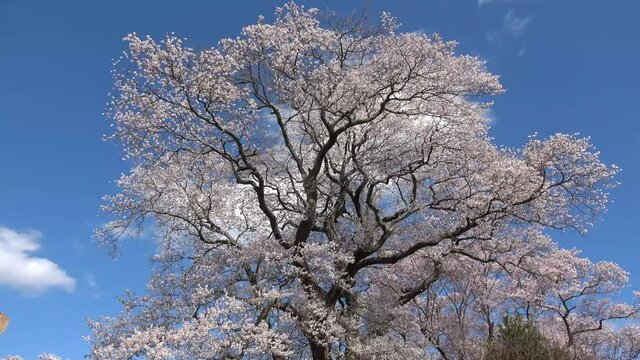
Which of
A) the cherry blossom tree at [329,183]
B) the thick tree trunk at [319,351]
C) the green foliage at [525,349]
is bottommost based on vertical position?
the green foliage at [525,349]

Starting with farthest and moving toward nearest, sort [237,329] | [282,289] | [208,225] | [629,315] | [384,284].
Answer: [629,315] → [384,284] → [208,225] → [282,289] → [237,329]

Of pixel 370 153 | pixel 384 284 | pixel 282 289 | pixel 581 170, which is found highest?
pixel 370 153

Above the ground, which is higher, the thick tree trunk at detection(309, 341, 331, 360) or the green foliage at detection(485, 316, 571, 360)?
the thick tree trunk at detection(309, 341, 331, 360)

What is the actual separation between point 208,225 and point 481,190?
8698 mm

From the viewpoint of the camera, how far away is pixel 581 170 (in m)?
18.7

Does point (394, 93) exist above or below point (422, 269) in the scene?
above

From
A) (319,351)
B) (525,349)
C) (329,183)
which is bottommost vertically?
(525,349)

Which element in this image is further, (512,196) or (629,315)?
(629,315)

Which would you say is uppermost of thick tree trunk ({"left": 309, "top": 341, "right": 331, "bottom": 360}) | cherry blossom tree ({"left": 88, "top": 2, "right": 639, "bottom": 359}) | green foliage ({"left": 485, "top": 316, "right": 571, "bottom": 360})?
cherry blossom tree ({"left": 88, "top": 2, "right": 639, "bottom": 359})

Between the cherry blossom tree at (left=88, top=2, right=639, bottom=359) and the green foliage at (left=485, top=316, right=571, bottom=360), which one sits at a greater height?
the cherry blossom tree at (left=88, top=2, right=639, bottom=359)

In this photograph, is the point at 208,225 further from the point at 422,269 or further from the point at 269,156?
the point at 422,269

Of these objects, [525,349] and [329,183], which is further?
[329,183]

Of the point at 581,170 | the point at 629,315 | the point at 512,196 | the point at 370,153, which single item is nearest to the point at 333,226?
the point at 370,153

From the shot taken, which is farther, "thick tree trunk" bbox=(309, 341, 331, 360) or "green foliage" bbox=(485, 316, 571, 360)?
"thick tree trunk" bbox=(309, 341, 331, 360)
